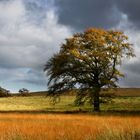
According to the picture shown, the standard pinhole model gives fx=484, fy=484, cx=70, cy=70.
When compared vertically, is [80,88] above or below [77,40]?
below

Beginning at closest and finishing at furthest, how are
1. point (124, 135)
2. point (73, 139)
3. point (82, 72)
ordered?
point (124, 135) → point (73, 139) → point (82, 72)

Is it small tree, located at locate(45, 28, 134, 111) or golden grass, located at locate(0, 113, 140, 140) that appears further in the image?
small tree, located at locate(45, 28, 134, 111)

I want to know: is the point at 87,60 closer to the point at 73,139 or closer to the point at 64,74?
the point at 64,74

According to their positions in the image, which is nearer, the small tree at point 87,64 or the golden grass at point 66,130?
the golden grass at point 66,130

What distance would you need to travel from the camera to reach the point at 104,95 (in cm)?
5903

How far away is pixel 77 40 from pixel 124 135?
44.1 metres

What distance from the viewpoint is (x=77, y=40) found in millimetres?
59875

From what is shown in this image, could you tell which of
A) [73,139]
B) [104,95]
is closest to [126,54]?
[104,95]

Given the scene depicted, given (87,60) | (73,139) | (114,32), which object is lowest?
(73,139)

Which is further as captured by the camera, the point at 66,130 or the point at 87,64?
the point at 87,64

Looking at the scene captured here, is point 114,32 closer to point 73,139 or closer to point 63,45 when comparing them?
point 63,45

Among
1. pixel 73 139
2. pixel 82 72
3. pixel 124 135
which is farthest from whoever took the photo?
pixel 82 72

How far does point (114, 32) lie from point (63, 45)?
661 cm

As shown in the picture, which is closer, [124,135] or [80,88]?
[124,135]
